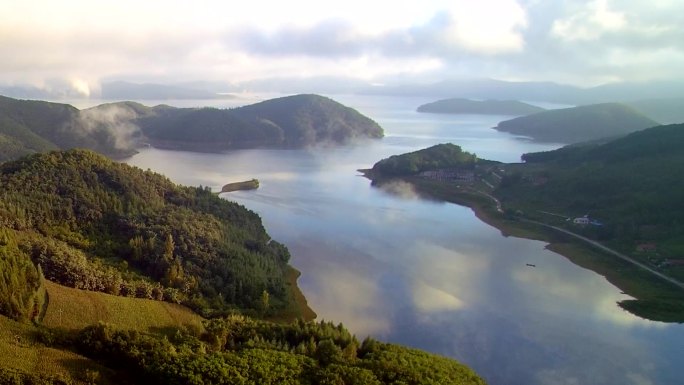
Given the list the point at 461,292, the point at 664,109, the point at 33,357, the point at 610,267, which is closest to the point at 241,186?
the point at 461,292

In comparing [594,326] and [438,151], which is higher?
[438,151]

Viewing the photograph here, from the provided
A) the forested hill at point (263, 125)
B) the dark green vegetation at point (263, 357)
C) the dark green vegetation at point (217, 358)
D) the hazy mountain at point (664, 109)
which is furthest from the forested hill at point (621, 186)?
the hazy mountain at point (664, 109)

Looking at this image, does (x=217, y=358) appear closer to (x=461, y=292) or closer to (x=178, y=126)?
(x=461, y=292)

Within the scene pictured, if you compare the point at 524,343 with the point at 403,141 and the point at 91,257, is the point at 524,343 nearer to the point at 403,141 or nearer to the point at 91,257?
the point at 91,257

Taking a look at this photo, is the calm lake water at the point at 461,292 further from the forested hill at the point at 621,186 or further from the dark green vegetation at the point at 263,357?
the forested hill at the point at 621,186

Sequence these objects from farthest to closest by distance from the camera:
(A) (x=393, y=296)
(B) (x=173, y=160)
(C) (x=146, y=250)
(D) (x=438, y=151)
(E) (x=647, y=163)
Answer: (B) (x=173, y=160) < (D) (x=438, y=151) < (E) (x=647, y=163) < (A) (x=393, y=296) < (C) (x=146, y=250)

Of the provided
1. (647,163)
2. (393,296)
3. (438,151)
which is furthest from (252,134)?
(393,296)

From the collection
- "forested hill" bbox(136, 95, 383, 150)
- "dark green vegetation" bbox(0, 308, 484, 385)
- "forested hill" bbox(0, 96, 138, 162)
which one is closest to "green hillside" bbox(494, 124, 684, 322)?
"dark green vegetation" bbox(0, 308, 484, 385)
